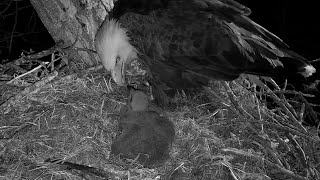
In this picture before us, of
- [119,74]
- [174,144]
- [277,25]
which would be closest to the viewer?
[174,144]

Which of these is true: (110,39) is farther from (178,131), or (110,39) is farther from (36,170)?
(36,170)

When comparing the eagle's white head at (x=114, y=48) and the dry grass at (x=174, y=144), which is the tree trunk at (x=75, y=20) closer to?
the eagle's white head at (x=114, y=48)

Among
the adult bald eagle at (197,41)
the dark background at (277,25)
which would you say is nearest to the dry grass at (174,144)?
the adult bald eagle at (197,41)

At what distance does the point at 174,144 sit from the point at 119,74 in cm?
67

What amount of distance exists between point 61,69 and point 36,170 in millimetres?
986

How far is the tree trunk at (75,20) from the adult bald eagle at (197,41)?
175 mm

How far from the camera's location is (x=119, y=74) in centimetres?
300

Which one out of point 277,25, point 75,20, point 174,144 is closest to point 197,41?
point 174,144

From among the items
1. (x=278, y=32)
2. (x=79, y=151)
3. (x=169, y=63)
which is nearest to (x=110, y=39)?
(x=169, y=63)

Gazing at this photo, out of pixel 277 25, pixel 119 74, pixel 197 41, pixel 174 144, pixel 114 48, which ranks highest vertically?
pixel 197 41

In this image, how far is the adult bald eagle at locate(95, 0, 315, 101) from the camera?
8.57ft

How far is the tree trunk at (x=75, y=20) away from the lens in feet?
9.85

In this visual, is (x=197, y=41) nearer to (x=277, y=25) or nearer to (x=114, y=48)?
(x=114, y=48)

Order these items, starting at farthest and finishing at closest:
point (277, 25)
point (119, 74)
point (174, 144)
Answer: point (277, 25) < point (119, 74) < point (174, 144)
